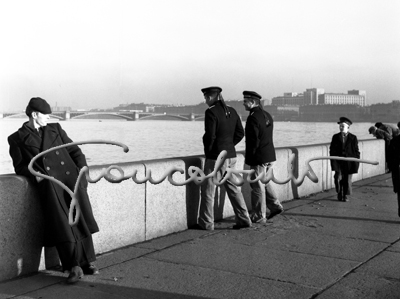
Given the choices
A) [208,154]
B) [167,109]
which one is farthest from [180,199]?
[167,109]

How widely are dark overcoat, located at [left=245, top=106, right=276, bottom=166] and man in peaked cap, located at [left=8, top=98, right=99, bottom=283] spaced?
259 centimetres

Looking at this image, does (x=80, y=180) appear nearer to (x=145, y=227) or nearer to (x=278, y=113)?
(x=145, y=227)

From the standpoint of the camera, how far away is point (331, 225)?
6398 millimetres

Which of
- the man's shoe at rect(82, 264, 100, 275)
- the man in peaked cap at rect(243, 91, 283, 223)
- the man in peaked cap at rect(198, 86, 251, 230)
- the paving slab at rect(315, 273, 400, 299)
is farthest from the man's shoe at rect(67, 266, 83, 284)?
the man in peaked cap at rect(243, 91, 283, 223)

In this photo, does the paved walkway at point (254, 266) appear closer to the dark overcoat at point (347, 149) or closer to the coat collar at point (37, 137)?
the coat collar at point (37, 137)

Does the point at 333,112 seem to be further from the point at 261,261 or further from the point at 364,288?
the point at 364,288

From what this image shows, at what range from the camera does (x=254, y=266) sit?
4508mm

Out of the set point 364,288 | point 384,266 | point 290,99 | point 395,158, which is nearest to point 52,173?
point 364,288

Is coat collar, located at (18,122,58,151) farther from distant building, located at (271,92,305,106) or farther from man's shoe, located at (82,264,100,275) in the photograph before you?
distant building, located at (271,92,305,106)

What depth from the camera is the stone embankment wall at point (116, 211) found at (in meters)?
4.14

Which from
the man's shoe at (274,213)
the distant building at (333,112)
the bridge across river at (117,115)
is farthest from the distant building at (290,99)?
the man's shoe at (274,213)

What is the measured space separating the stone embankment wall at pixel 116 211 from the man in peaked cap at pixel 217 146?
26cm

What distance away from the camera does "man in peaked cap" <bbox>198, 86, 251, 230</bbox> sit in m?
5.86

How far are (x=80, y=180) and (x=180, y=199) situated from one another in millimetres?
2012
